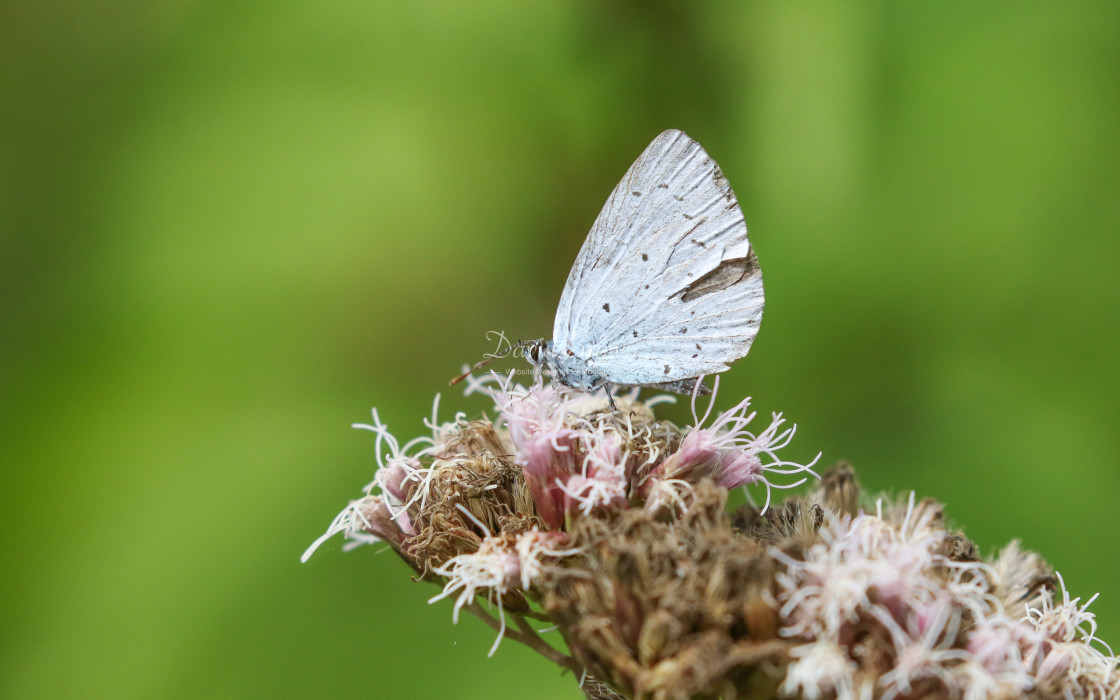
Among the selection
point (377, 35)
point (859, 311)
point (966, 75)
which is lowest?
point (859, 311)

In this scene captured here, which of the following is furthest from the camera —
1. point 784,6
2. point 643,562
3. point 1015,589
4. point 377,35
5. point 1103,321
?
point 377,35

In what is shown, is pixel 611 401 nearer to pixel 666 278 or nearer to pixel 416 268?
pixel 666 278

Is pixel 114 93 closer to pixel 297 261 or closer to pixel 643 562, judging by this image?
pixel 297 261

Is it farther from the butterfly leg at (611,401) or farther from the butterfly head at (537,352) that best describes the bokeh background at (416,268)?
the butterfly leg at (611,401)

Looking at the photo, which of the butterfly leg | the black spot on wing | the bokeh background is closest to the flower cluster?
the butterfly leg

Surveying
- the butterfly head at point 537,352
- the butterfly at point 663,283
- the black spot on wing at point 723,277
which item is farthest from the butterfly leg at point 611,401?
the black spot on wing at point 723,277

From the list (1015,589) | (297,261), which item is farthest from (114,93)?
(1015,589)
